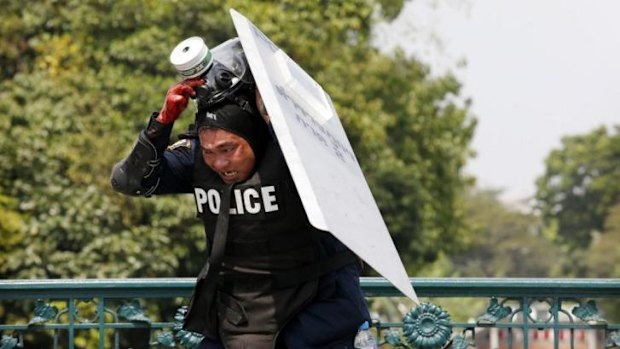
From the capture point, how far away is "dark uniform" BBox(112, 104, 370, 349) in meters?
5.16

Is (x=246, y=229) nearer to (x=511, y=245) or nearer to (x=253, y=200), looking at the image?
(x=253, y=200)

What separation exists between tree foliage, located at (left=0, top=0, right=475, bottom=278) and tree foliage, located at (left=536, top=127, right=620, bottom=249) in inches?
1805

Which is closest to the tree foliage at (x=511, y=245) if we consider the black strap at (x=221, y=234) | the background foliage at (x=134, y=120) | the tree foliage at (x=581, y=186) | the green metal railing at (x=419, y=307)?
the tree foliage at (x=581, y=186)

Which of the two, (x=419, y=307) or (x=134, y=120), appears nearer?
(x=419, y=307)

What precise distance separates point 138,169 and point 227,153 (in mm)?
302

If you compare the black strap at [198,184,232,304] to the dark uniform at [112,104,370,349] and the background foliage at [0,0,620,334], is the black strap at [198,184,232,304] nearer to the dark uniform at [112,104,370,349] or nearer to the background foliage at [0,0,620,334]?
the dark uniform at [112,104,370,349]

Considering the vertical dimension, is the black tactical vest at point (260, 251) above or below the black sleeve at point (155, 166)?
below

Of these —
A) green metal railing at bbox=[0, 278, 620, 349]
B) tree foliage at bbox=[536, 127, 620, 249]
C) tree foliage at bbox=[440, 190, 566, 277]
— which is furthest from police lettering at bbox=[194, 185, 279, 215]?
tree foliage at bbox=[440, 190, 566, 277]

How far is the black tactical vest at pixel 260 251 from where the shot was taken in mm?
5152

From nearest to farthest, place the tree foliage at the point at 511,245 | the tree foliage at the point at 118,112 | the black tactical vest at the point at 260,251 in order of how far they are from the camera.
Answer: the black tactical vest at the point at 260,251 < the tree foliage at the point at 118,112 < the tree foliage at the point at 511,245

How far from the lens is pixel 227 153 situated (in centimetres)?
510

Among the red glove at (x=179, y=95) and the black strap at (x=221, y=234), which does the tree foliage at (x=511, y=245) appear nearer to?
the black strap at (x=221, y=234)

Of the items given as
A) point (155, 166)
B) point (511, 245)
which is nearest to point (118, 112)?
point (155, 166)

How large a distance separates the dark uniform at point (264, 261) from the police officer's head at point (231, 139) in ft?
0.08
